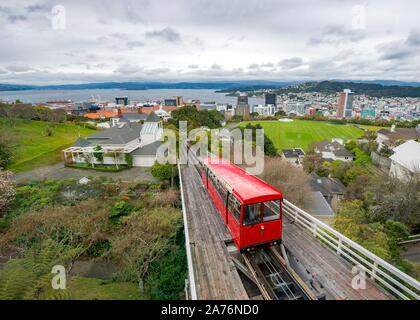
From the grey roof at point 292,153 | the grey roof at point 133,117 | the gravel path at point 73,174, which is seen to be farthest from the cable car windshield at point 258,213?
the grey roof at point 133,117

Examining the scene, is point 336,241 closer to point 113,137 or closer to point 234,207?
point 234,207

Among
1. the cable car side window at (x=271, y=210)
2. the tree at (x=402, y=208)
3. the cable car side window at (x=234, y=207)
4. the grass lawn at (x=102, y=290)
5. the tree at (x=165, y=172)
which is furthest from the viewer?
the tree at (x=165, y=172)

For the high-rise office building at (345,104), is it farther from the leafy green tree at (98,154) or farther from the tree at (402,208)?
the leafy green tree at (98,154)

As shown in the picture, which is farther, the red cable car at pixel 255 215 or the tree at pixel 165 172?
the tree at pixel 165 172

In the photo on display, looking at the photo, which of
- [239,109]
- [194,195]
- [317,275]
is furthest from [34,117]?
[239,109]

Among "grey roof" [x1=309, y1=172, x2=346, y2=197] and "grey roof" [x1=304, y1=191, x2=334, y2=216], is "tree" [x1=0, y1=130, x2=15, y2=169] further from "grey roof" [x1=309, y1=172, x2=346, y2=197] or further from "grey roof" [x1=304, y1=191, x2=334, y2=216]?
"grey roof" [x1=309, y1=172, x2=346, y2=197]
